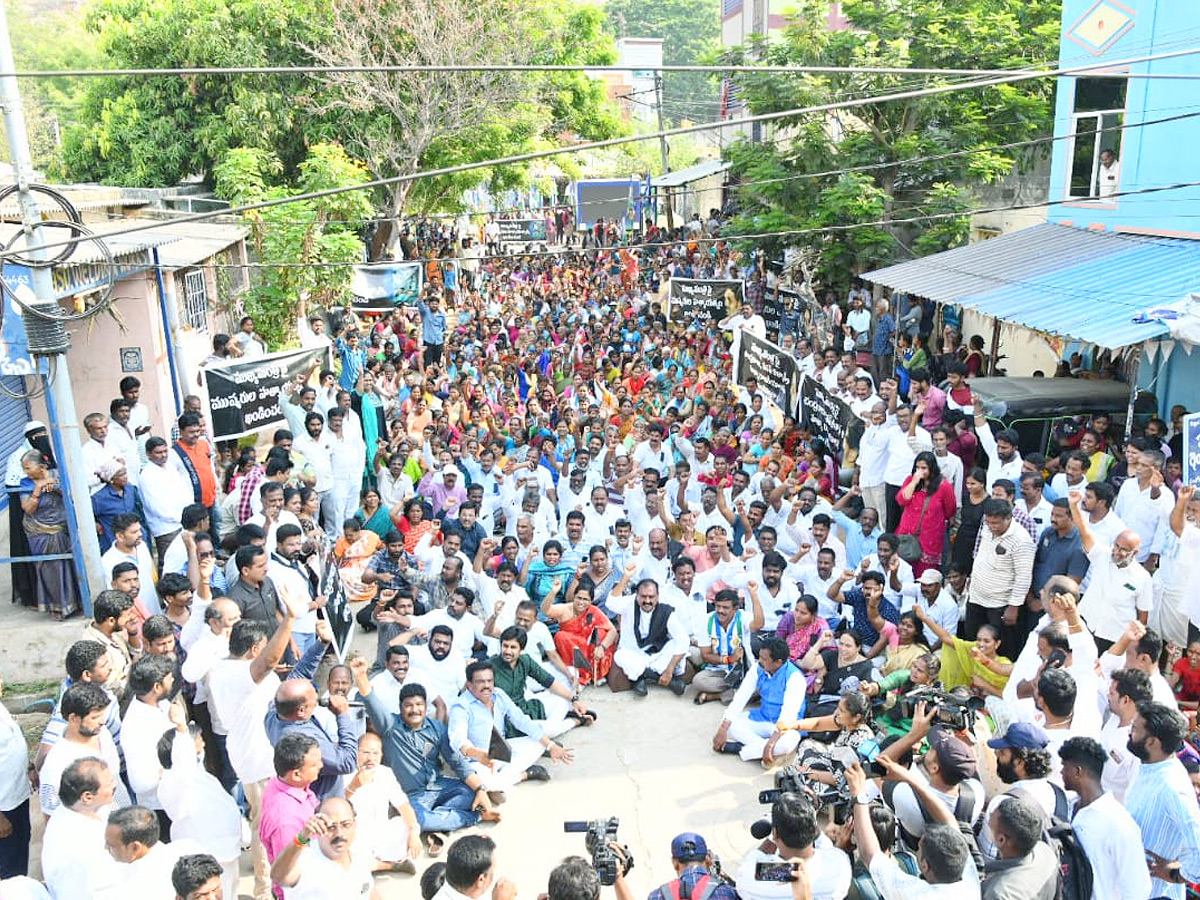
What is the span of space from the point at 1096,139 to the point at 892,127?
372 centimetres

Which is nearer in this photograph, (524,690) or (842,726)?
(842,726)

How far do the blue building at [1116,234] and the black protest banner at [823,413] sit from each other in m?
1.80

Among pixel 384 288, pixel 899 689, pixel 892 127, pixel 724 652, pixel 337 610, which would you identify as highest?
pixel 892 127

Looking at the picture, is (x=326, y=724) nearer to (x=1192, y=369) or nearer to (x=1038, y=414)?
(x=1038, y=414)

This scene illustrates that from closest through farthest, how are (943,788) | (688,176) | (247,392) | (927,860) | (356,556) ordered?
(927,860), (943,788), (356,556), (247,392), (688,176)

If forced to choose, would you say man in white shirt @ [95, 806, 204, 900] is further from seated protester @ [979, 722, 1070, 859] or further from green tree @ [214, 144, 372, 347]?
green tree @ [214, 144, 372, 347]

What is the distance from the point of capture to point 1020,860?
156 inches

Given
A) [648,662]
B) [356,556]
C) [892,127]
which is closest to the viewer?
[648,662]

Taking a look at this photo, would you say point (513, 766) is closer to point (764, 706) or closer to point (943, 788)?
point (764, 706)

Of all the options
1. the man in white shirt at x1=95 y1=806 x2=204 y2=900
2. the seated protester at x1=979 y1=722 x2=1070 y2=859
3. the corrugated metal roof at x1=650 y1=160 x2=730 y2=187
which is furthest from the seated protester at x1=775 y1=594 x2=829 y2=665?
the corrugated metal roof at x1=650 y1=160 x2=730 y2=187

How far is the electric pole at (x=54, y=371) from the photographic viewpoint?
21.6 ft

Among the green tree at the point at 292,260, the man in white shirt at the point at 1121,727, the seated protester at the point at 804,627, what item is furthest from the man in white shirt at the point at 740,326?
the man in white shirt at the point at 1121,727

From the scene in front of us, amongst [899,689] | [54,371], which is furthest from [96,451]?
[899,689]

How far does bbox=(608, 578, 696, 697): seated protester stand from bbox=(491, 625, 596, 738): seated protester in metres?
0.63
